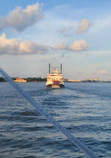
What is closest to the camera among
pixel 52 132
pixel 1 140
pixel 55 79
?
pixel 1 140

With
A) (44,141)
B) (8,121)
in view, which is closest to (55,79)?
(8,121)

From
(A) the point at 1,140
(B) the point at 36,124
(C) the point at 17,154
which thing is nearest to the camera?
(C) the point at 17,154

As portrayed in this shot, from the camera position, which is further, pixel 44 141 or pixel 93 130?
pixel 93 130

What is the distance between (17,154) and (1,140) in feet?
7.62

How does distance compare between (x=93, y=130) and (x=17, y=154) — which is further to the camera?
(x=93, y=130)

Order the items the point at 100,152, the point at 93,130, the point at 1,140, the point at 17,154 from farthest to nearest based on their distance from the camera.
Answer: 1. the point at 93,130
2. the point at 1,140
3. the point at 100,152
4. the point at 17,154

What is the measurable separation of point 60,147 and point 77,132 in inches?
132

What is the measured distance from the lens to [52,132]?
1417 centimetres

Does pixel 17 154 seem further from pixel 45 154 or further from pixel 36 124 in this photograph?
pixel 36 124

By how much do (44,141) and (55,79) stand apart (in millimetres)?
81800

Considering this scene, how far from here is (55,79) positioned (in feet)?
308

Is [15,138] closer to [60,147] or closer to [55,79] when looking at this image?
[60,147]

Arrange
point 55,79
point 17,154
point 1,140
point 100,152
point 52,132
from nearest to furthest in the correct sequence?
1. point 17,154
2. point 100,152
3. point 1,140
4. point 52,132
5. point 55,79

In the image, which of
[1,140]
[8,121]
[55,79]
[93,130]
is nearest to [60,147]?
[1,140]
